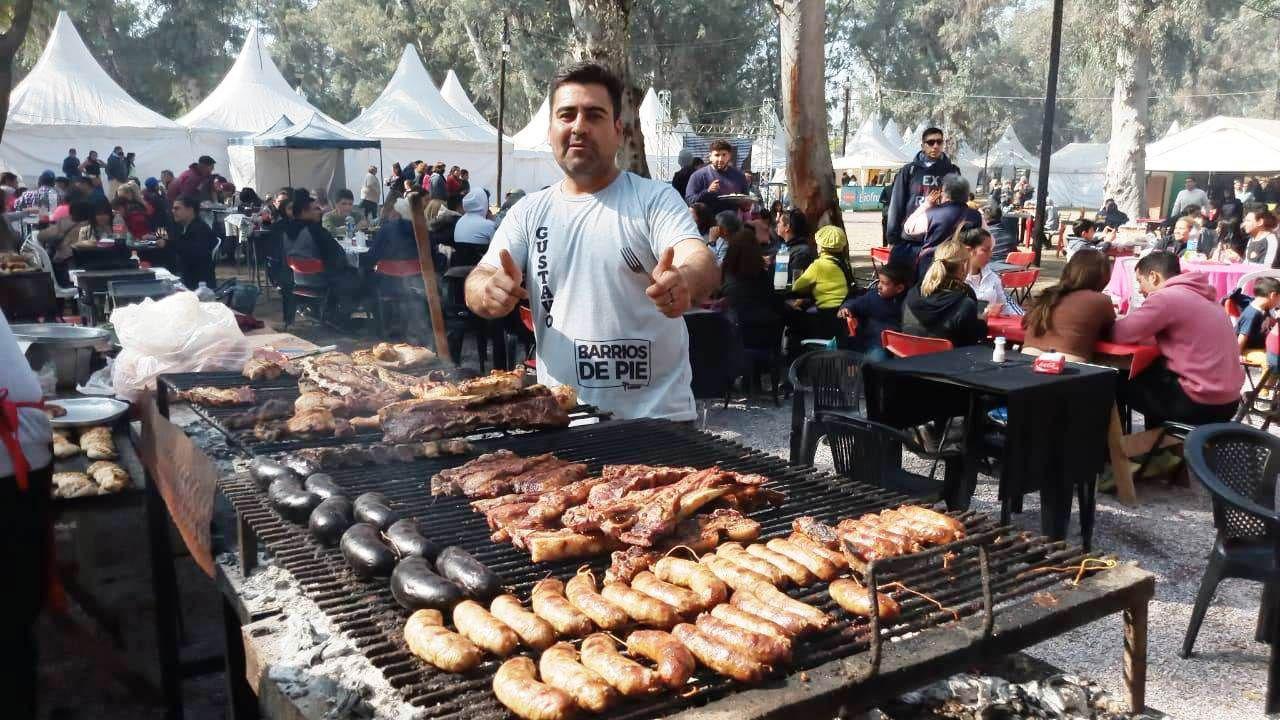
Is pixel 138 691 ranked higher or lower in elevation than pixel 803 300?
lower

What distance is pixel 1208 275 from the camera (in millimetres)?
13352

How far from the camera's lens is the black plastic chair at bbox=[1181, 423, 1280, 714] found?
4328 millimetres

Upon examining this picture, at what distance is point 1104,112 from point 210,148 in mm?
88287

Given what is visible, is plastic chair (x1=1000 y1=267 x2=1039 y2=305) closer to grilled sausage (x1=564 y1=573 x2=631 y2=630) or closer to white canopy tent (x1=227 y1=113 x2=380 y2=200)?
grilled sausage (x1=564 y1=573 x2=631 y2=630)

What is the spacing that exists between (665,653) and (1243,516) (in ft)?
13.0

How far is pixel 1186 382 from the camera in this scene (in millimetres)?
6988

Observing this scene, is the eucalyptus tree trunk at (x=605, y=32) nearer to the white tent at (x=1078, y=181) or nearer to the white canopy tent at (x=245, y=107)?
the white canopy tent at (x=245, y=107)

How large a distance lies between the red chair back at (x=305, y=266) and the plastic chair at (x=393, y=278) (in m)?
0.98

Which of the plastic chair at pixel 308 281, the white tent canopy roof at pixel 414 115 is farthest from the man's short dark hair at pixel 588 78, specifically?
the white tent canopy roof at pixel 414 115

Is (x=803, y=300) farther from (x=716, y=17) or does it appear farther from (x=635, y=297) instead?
(x=716, y=17)

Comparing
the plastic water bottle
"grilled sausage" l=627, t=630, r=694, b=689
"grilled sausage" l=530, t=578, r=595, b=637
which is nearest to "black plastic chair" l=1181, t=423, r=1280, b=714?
"grilled sausage" l=627, t=630, r=694, b=689

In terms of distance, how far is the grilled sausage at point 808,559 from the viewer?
2.67 metres

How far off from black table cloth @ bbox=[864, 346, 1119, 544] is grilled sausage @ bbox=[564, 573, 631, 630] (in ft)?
12.9

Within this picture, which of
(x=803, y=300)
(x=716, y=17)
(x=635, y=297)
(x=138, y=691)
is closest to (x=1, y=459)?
(x=138, y=691)
